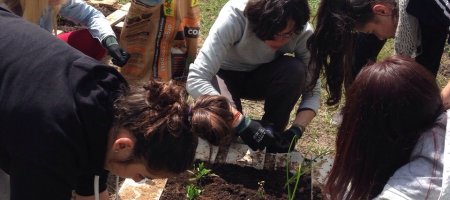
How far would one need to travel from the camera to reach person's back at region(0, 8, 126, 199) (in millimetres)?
1353

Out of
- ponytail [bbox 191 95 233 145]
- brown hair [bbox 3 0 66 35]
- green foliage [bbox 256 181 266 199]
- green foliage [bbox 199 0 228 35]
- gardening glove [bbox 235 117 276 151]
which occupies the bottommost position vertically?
green foliage [bbox 256 181 266 199]

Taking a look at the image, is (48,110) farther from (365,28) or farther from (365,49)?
(365,49)

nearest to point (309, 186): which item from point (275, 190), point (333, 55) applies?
point (275, 190)

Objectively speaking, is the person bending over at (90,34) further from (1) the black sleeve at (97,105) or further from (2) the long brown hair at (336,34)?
(1) the black sleeve at (97,105)

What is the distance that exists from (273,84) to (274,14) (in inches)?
20.9

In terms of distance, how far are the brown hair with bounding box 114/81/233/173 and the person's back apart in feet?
0.20

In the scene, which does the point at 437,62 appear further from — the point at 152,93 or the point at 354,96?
the point at 152,93

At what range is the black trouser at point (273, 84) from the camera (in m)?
2.69

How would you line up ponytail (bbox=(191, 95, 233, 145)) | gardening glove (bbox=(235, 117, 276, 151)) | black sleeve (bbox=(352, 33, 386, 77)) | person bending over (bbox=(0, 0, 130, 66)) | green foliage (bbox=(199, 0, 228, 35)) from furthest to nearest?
green foliage (bbox=(199, 0, 228, 35)) → black sleeve (bbox=(352, 33, 386, 77)) → person bending over (bbox=(0, 0, 130, 66)) → gardening glove (bbox=(235, 117, 276, 151)) → ponytail (bbox=(191, 95, 233, 145))

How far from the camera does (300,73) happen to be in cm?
270

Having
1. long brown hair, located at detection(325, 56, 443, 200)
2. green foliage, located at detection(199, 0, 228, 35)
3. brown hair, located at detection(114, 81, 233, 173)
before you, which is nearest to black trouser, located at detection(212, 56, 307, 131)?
long brown hair, located at detection(325, 56, 443, 200)

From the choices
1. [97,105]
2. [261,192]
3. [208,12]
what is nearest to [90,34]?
[261,192]

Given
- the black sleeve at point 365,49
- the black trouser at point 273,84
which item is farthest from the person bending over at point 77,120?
the black sleeve at point 365,49

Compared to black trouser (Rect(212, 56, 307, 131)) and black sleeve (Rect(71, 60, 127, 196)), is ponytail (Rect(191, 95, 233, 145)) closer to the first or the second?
black sleeve (Rect(71, 60, 127, 196))
